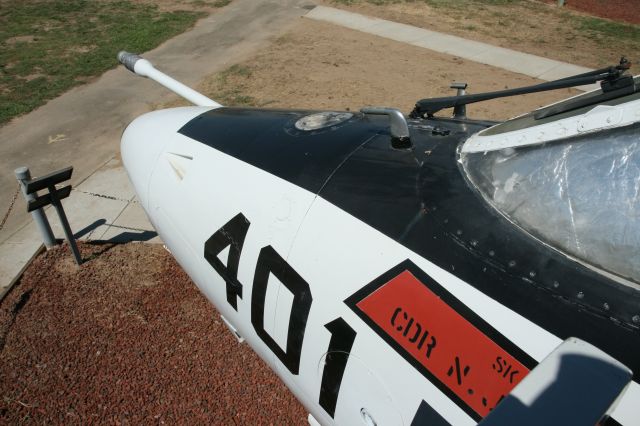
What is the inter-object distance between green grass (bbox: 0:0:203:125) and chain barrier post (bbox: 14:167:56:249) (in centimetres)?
462

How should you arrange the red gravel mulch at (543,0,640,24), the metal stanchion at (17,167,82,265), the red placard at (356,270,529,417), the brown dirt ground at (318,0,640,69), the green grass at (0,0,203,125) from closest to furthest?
1. the red placard at (356,270,529,417)
2. the metal stanchion at (17,167,82,265)
3. the green grass at (0,0,203,125)
4. the brown dirt ground at (318,0,640,69)
5. the red gravel mulch at (543,0,640,24)

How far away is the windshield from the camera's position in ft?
5.72

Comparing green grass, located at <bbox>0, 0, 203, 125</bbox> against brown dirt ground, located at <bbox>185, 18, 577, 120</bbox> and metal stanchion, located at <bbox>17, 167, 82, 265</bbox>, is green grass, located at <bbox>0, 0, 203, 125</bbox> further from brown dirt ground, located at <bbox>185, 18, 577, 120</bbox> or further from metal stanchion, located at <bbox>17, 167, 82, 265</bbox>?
metal stanchion, located at <bbox>17, 167, 82, 265</bbox>

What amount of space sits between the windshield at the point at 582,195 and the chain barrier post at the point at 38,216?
15.1ft

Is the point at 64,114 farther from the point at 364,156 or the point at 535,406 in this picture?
the point at 535,406

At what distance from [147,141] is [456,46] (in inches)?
384

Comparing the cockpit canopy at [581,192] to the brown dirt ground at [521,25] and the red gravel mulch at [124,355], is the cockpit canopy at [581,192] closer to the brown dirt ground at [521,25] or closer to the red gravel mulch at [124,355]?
the red gravel mulch at [124,355]

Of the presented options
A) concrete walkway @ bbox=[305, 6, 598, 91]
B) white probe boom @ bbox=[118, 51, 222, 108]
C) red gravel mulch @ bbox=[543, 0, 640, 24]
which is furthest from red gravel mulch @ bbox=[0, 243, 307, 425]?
red gravel mulch @ bbox=[543, 0, 640, 24]

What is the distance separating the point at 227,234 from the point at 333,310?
33.7 inches

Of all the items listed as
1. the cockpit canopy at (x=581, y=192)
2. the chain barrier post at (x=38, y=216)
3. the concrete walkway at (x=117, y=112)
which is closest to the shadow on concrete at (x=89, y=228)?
the concrete walkway at (x=117, y=112)

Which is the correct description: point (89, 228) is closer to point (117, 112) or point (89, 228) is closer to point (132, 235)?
point (132, 235)

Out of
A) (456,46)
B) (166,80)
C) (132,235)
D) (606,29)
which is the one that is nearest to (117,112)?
(132,235)

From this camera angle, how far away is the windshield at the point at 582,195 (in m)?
1.74

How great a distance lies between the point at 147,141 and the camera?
3.58 meters
